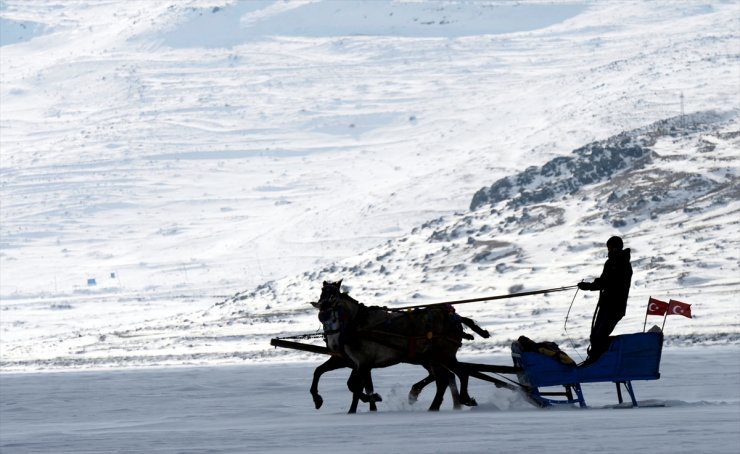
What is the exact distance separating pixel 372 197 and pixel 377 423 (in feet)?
370

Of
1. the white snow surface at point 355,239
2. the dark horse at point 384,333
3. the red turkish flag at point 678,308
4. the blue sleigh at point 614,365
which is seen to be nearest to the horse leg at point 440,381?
the dark horse at point 384,333

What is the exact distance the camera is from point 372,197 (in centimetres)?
12975

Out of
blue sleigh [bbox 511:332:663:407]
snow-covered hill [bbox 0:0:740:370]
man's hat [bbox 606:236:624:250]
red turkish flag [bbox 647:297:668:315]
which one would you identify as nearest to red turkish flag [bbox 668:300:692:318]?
red turkish flag [bbox 647:297:668:315]

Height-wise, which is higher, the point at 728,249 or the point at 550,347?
the point at 550,347

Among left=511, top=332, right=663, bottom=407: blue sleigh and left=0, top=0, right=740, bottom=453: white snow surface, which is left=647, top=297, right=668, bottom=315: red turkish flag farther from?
left=0, top=0, right=740, bottom=453: white snow surface

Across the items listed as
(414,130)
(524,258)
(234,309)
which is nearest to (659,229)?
(524,258)

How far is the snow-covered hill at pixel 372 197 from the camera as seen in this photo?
68.5 metres

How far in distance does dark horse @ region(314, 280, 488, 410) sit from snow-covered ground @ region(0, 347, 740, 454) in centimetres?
67

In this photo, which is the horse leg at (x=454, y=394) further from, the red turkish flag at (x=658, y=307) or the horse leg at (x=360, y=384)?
the red turkish flag at (x=658, y=307)

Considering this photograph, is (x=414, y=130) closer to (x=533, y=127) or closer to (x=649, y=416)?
(x=533, y=127)

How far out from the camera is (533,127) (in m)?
142

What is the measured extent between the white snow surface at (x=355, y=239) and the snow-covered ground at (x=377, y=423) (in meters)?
0.08

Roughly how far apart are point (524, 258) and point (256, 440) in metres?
58.5

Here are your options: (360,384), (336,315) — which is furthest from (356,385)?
(336,315)
